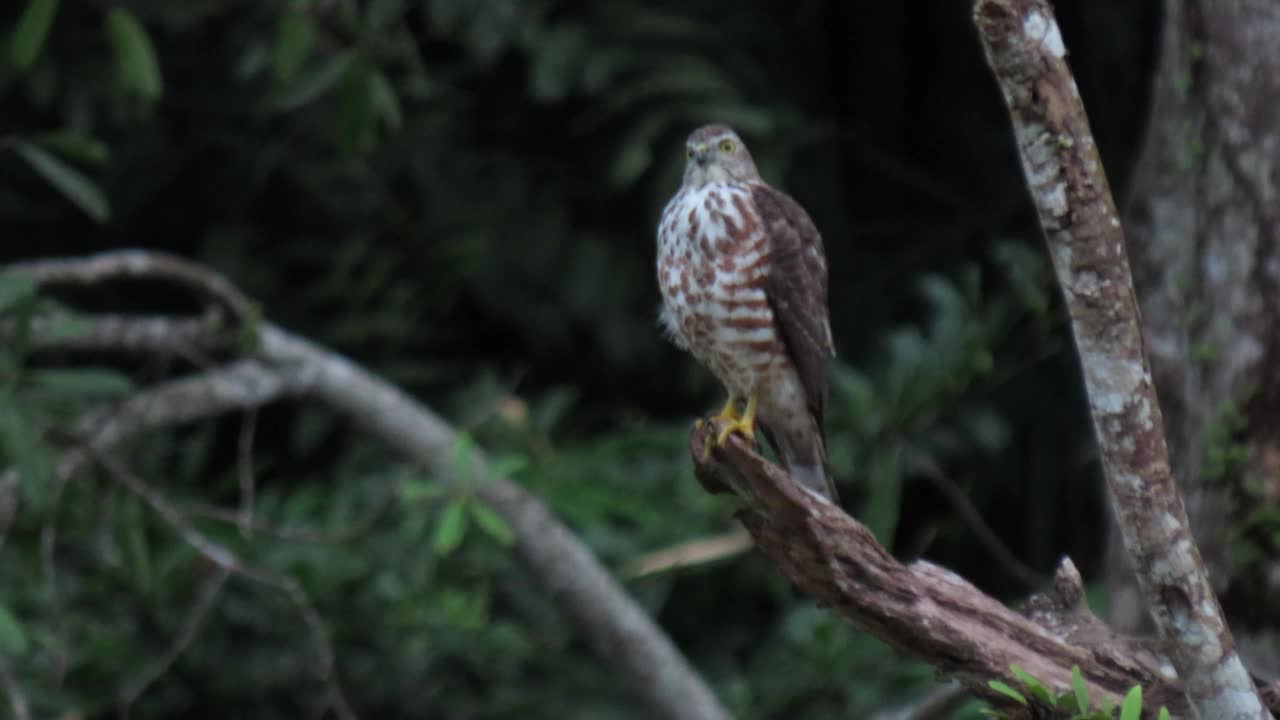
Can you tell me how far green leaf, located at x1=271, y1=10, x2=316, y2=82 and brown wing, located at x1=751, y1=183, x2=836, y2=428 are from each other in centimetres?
165

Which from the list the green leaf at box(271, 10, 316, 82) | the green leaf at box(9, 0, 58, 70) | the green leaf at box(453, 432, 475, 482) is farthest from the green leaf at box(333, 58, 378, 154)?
the green leaf at box(453, 432, 475, 482)

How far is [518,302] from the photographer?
6.39 m

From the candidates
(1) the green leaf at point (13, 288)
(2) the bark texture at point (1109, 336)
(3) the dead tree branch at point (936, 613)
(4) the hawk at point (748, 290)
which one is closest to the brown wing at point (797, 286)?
(4) the hawk at point (748, 290)

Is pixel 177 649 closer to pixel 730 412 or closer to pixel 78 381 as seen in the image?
pixel 78 381

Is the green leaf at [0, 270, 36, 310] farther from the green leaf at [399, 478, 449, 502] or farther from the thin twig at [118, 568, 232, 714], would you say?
the green leaf at [399, 478, 449, 502]

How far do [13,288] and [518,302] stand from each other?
2.54m

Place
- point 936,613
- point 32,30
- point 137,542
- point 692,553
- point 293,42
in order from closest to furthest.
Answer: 1. point 936,613
2. point 32,30
3. point 137,542
4. point 293,42
5. point 692,553

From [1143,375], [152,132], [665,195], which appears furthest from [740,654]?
[1143,375]

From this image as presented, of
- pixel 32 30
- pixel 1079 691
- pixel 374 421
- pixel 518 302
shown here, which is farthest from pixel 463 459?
pixel 518 302

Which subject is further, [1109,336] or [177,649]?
[177,649]

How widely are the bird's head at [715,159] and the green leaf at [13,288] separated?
1640 millimetres

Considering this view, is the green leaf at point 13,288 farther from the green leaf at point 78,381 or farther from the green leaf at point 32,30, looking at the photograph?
the green leaf at point 32,30

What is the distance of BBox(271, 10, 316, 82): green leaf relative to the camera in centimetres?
466

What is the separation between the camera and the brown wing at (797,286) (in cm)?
352
